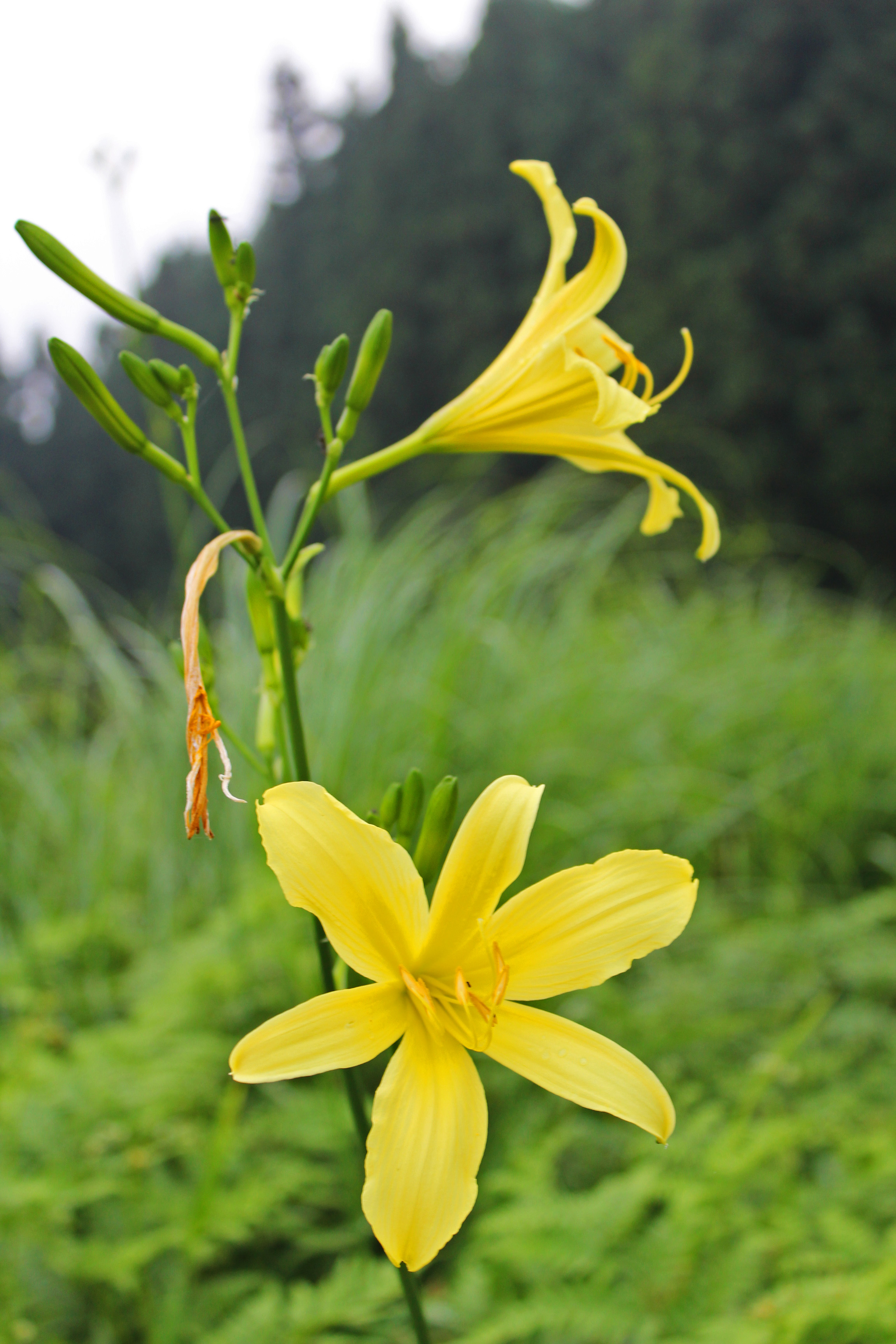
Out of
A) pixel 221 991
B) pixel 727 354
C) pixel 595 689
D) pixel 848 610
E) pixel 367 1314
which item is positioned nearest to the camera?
pixel 367 1314

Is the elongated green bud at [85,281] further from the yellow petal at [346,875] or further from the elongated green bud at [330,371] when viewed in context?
the yellow petal at [346,875]

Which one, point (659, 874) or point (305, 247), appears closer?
point (659, 874)

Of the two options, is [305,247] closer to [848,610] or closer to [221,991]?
[848,610]

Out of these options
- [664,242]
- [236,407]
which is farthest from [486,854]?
[664,242]

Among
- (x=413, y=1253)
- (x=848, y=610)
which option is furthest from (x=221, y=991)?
(x=848, y=610)

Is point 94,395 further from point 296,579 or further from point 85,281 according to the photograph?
point 296,579

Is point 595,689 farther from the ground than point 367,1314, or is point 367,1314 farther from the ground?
point 367,1314

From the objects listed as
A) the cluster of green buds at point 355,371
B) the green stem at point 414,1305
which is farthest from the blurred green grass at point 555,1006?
the cluster of green buds at point 355,371
